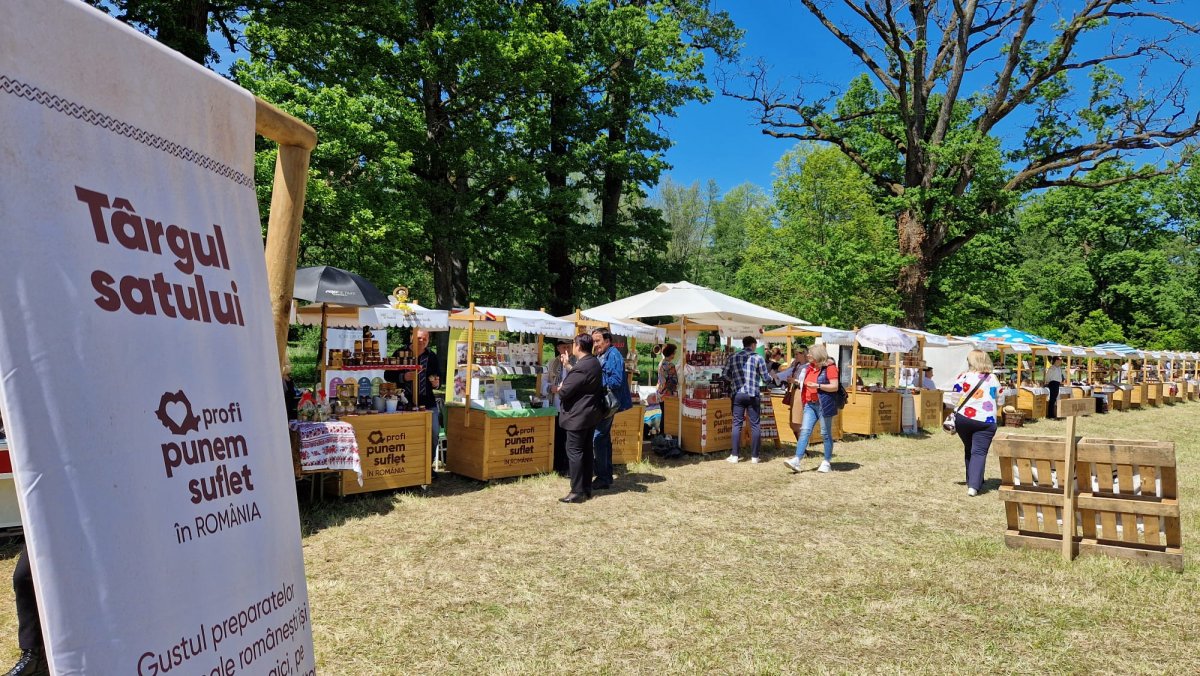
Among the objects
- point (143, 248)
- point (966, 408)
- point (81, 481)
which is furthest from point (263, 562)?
point (966, 408)

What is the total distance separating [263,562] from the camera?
5.09 ft

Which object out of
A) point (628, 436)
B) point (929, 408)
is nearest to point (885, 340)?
point (929, 408)

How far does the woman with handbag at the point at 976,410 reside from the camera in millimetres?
8109

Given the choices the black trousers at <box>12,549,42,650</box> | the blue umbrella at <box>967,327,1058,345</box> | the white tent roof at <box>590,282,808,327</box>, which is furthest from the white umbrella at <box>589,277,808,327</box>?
the blue umbrella at <box>967,327,1058,345</box>

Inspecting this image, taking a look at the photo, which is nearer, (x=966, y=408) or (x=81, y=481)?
(x=81, y=481)

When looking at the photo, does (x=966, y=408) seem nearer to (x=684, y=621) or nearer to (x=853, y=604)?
(x=853, y=604)

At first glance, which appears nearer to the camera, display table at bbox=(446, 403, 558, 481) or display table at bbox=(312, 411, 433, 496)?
display table at bbox=(312, 411, 433, 496)

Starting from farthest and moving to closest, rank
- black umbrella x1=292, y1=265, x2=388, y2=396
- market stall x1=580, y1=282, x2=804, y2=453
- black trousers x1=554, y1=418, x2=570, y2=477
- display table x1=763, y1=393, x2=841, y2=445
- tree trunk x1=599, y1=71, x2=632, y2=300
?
tree trunk x1=599, y1=71, x2=632, y2=300, display table x1=763, y1=393, x2=841, y2=445, market stall x1=580, y1=282, x2=804, y2=453, black trousers x1=554, y1=418, x2=570, y2=477, black umbrella x1=292, y1=265, x2=388, y2=396

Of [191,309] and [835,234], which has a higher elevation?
[835,234]

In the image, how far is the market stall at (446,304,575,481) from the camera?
8711 millimetres

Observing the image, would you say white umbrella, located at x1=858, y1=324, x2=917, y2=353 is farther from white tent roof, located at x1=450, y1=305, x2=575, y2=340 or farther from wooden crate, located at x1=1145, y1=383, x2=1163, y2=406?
wooden crate, located at x1=1145, y1=383, x2=1163, y2=406

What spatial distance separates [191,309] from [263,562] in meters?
0.57

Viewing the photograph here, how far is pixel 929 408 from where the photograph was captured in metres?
16.0

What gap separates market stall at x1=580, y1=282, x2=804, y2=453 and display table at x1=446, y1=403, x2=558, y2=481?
94.7 inches
